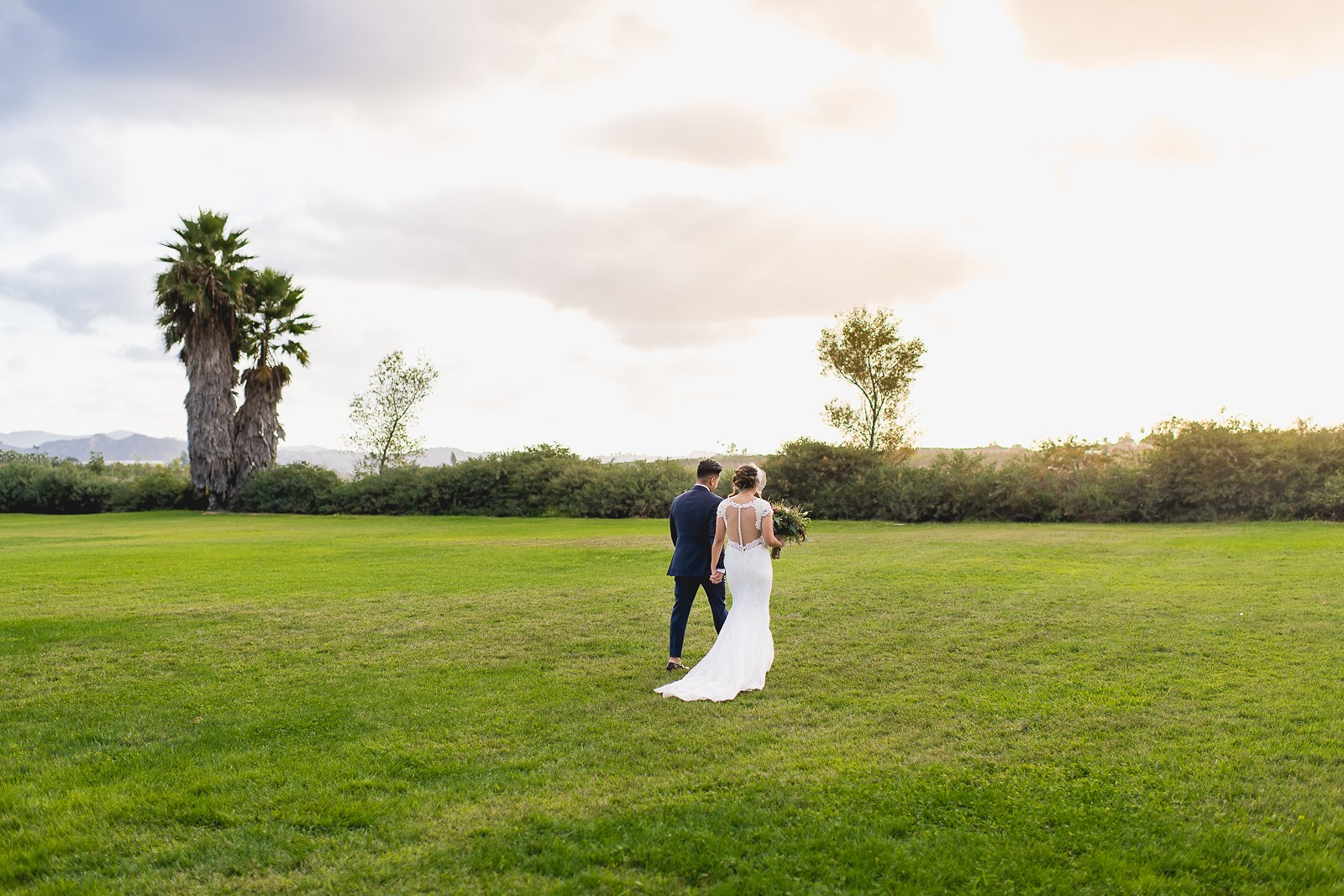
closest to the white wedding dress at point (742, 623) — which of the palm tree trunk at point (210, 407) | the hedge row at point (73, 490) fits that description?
the palm tree trunk at point (210, 407)

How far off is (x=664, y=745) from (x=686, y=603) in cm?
264

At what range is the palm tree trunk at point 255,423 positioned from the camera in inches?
1801

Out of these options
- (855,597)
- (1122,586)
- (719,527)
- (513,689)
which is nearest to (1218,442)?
(1122,586)

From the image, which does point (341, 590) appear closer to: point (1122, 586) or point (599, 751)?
point (599, 751)

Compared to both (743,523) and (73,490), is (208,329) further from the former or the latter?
(743,523)

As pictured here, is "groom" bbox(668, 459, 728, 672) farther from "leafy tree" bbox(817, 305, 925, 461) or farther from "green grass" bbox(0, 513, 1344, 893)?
"leafy tree" bbox(817, 305, 925, 461)

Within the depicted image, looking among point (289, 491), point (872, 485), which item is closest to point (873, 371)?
point (872, 485)

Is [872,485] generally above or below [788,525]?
above

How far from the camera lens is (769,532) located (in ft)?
27.8

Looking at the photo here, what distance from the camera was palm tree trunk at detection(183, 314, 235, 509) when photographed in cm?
4416

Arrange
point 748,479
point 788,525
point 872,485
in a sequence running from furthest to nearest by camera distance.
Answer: point 872,485
point 788,525
point 748,479

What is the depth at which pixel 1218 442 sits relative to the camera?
28.0 metres

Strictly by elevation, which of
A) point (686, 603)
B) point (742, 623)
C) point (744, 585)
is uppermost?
point (744, 585)

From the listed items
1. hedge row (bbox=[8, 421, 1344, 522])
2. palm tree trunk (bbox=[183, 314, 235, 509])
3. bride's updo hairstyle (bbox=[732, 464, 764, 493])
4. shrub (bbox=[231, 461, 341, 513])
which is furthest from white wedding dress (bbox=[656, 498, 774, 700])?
palm tree trunk (bbox=[183, 314, 235, 509])
